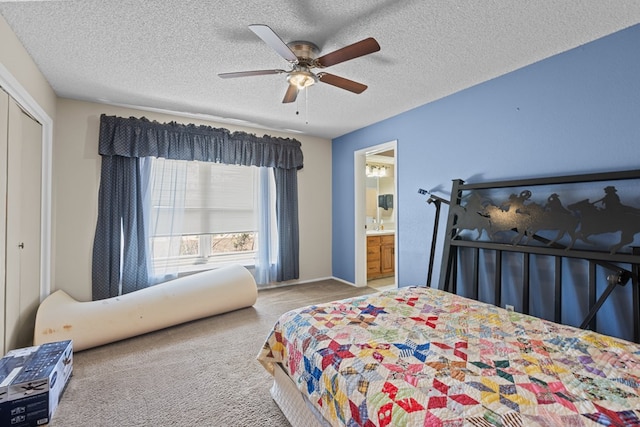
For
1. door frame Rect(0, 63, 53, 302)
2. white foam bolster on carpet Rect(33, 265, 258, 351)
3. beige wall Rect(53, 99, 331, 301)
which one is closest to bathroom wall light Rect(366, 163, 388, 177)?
white foam bolster on carpet Rect(33, 265, 258, 351)

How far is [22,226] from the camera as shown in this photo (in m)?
2.32

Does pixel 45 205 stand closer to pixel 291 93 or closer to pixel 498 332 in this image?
pixel 291 93

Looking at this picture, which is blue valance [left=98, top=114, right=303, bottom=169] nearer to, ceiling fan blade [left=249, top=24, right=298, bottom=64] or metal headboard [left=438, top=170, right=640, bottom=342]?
ceiling fan blade [left=249, top=24, right=298, bottom=64]

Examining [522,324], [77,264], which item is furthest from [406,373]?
[77,264]

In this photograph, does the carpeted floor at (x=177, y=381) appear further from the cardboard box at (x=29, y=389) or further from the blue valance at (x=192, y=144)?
the blue valance at (x=192, y=144)

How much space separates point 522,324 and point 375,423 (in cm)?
123

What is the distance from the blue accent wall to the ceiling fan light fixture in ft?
5.60

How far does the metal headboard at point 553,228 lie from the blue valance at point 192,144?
101 inches

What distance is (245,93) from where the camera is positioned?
2939 millimetres

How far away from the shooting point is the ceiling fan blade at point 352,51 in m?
1.65

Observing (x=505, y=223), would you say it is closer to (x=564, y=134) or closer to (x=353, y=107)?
(x=564, y=134)

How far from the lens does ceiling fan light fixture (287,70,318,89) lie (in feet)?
6.68

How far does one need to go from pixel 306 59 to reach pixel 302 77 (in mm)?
121

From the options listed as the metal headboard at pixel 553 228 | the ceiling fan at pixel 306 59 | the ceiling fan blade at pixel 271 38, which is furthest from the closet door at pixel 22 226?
the metal headboard at pixel 553 228
